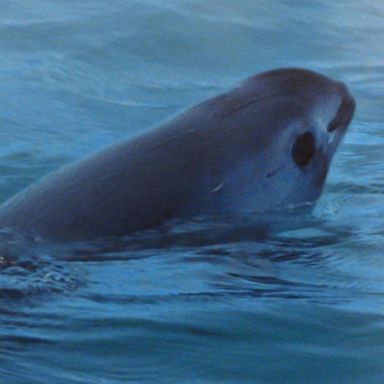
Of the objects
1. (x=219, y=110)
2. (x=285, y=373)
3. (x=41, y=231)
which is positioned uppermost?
(x=219, y=110)

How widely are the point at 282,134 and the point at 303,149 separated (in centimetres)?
19

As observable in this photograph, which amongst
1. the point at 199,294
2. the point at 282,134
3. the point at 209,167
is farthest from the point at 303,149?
the point at 199,294

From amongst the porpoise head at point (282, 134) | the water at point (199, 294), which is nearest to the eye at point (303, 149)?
the porpoise head at point (282, 134)

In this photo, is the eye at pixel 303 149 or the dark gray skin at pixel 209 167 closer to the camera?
the dark gray skin at pixel 209 167

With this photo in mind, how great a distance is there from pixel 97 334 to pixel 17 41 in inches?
258

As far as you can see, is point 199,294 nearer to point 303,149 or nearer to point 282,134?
point 282,134

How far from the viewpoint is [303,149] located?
19.9 feet

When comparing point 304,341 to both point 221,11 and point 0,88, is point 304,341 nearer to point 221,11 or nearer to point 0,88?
point 0,88

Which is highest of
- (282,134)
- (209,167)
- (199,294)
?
(282,134)

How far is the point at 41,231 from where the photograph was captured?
505 cm

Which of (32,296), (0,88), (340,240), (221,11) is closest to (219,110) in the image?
(340,240)

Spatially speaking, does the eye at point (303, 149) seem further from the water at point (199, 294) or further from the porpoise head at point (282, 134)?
the water at point (199, 294)

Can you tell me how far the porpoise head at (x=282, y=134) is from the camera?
578 cm

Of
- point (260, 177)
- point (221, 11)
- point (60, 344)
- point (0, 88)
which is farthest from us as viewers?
point (221, 11)
